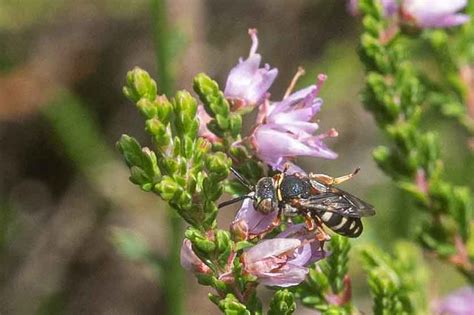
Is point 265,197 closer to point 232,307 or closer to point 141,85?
point 232,307

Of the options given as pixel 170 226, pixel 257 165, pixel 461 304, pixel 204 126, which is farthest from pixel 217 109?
pixel 170 226

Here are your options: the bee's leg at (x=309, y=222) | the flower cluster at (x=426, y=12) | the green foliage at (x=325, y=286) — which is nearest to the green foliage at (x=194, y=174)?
the bee's leg at (x=309, y=222)

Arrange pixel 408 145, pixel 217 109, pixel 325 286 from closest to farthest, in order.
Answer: pixel 217 109 → pixel 325 286 → pixel 408 145

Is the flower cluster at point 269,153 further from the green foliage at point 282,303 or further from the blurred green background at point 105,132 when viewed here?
the blurred green background at point 105,132

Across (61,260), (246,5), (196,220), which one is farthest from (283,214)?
(246,5)

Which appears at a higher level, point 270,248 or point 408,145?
point 270,248

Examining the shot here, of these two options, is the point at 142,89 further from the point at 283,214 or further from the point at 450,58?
the point at 450,58

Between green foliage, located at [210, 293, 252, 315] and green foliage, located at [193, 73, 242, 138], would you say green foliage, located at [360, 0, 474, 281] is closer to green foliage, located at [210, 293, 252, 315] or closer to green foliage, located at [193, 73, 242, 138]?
green foliage, located at [193, 73, 242, 138]
